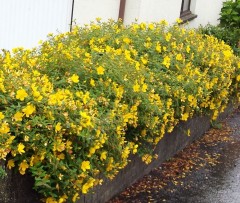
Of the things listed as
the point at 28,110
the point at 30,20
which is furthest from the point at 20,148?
the point at 30,20

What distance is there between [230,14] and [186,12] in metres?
1.43

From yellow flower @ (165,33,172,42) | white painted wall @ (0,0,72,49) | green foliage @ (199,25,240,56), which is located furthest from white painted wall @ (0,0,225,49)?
green foliage @ (199,25,240,56)

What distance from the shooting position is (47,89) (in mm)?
4363

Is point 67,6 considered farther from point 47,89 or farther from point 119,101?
point 47,89

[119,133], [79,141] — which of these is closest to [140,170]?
[119,133]

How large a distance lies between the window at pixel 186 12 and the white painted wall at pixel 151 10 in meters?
0.56

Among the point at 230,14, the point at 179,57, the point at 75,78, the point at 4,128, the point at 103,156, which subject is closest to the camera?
the point at 4,128

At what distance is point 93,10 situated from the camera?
8.30m

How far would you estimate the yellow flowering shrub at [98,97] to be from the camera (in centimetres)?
396

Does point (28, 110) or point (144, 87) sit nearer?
point (28, 110)

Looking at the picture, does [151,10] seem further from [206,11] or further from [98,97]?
[98,97]

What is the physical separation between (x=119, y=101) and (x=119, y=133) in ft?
1.65

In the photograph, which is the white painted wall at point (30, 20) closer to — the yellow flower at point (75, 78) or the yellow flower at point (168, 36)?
the yellow flower at point (168, 36)

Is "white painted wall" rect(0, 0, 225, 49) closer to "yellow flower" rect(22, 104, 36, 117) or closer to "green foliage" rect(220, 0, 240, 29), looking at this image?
"yellow flower" rect(22, 104, 36, 117)
